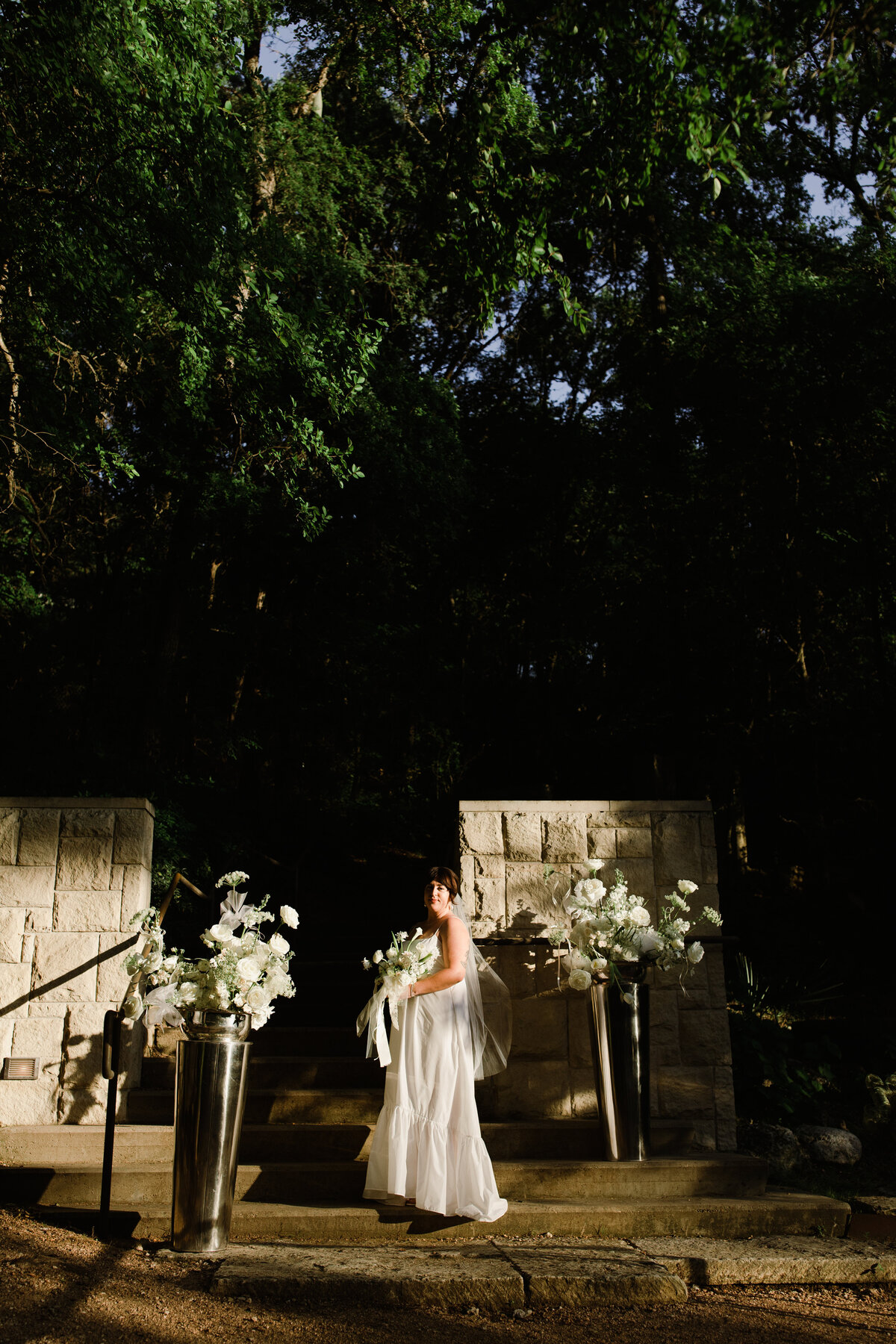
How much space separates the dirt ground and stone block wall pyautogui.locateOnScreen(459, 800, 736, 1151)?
4.49ft

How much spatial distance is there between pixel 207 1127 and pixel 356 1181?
0.91m

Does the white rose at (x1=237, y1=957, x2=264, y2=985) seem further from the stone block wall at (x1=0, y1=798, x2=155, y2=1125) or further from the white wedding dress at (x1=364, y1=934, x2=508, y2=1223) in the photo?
the stone block wall at (x1=0, y1=798, x2=155, y2=1125)

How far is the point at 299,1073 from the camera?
5.41 meters

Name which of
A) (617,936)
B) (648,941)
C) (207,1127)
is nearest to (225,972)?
(207,1127)

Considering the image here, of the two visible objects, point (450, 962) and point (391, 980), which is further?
point (450, 962)

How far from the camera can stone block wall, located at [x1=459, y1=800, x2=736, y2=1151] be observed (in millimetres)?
5148

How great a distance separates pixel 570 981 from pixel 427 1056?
809 millimetres

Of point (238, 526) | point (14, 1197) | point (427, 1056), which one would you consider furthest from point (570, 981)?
point (238, 526)

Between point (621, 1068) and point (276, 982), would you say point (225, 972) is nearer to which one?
point (276, 982)

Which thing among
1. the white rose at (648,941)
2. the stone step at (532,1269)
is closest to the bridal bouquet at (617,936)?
the white rose at (648,941)

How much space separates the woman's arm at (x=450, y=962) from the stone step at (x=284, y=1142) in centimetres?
95

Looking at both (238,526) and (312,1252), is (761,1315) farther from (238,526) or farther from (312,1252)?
(238,526)

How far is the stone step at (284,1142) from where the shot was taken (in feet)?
15.1

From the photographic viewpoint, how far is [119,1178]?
4.37m
